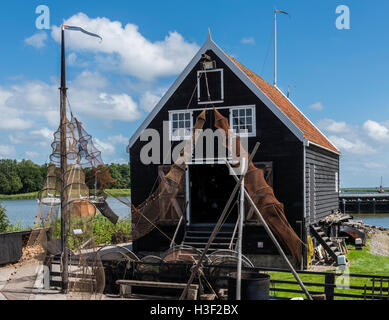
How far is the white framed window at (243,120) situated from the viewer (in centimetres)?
1602

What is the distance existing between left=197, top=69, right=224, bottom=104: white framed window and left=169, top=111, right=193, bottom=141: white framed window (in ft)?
2.66

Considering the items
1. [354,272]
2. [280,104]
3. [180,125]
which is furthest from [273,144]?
[354,272]

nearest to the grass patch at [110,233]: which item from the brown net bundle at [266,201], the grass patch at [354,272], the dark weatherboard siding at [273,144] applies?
the dark weatherboard siding at [273,144]

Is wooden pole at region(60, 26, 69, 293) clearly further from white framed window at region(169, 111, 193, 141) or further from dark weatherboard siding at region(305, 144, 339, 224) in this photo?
dark weatherboard siding at region(305, 144, 339, 224)

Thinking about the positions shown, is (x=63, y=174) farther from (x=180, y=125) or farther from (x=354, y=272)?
(x=354, y=272)

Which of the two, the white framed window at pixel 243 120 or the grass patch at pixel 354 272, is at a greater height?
the white framed window at pixel 243 120

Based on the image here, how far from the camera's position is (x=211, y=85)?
1656 cm

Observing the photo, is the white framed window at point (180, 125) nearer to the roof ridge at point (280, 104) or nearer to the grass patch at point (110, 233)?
the roof ridge at point (280, 104)

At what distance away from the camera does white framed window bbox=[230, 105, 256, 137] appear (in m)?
16.0

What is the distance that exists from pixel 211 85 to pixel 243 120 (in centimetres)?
182

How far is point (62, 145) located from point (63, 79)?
1774 mm

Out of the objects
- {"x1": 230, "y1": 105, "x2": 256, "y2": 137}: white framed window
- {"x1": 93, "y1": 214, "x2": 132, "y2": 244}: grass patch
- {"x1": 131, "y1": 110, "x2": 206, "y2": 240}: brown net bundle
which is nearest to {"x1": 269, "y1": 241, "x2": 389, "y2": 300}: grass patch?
{"x1": 131, "y1": 110, "x2": 206, "y2": 240}: brown net bundle

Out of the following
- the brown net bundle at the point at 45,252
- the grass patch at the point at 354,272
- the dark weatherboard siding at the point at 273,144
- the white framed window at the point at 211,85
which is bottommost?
the grass patch at the point at 354,272
